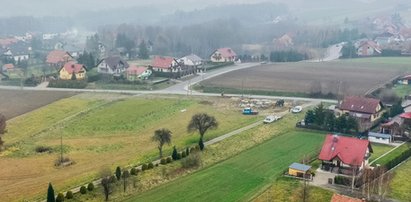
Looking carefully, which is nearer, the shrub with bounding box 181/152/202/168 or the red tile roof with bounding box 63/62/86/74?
the shrub with bounding box 181/152/202/168

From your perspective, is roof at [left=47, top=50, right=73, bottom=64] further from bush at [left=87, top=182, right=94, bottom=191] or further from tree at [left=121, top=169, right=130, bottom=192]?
bush at [left=87, top=182, right=94, bottom=191]

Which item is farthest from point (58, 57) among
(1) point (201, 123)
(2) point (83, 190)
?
(2) point (83, 190)

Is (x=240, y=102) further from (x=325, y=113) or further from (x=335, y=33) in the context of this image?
(x=335, y=33)

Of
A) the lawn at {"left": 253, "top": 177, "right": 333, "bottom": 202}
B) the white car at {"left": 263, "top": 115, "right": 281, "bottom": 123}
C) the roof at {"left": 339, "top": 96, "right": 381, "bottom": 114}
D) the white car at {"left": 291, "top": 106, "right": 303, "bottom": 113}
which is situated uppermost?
the roof at {"left": 339, "top": 96, "right": 381, "bottom": 114}

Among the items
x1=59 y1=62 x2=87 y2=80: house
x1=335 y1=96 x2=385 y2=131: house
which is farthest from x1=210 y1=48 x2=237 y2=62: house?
x1=335 y1=96 x2=385 y2=131: house

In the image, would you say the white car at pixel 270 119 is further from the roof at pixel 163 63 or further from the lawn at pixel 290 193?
the roof at pixel 163 63

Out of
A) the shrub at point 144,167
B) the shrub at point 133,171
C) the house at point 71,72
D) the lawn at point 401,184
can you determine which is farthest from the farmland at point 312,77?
the shrub at point 133,171
